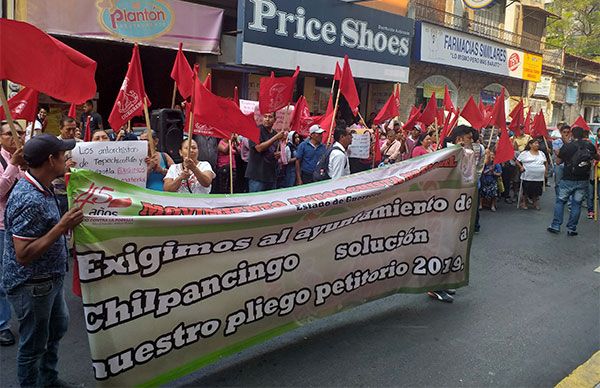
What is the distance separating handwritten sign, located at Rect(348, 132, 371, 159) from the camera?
896cm

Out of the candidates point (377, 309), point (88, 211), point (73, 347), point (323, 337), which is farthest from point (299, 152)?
point (88, 211)

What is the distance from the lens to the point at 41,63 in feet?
12.6

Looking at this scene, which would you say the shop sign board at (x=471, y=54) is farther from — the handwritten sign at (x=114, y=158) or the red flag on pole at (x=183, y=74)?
the handwritten sign at (x=114, y=158)

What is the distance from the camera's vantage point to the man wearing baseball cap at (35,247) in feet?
9.02

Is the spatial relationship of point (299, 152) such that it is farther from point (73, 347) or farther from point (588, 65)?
point (588, 65)

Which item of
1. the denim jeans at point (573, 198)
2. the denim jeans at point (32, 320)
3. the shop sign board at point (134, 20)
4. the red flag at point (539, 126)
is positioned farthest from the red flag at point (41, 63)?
the red flag at point (539, 126)

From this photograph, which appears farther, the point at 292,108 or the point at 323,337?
the point at 292,108

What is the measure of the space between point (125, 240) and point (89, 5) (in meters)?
8.88

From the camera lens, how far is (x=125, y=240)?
2895 millimetres

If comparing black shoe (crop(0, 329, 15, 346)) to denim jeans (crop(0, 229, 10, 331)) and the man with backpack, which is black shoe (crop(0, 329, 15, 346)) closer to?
denim jeans (crop(0, 229, 10, 331))

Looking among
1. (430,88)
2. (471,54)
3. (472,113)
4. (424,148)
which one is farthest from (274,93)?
(471,54)

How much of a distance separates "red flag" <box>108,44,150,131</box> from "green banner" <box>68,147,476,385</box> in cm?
250

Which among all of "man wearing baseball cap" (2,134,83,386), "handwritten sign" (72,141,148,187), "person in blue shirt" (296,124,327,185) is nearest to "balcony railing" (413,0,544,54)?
"person in blue shirt" (296,124,327,185)

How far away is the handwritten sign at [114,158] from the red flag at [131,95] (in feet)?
3.08
